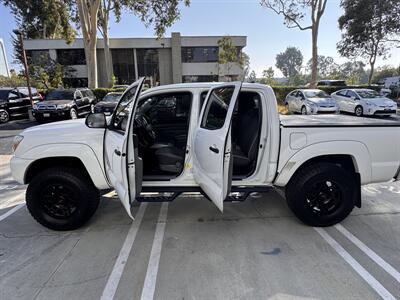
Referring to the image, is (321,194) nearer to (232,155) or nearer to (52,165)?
(232,155)

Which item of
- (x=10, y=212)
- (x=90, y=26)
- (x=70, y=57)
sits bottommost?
(x=10, y=212)

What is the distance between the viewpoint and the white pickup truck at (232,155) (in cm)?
315

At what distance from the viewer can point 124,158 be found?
261cm

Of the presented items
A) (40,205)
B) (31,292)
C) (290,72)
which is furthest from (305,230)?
(290,72)

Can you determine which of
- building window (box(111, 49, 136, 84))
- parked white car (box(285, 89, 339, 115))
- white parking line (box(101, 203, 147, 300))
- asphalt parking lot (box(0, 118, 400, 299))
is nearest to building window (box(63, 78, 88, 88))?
building window (box(111, 49, 136, 84))

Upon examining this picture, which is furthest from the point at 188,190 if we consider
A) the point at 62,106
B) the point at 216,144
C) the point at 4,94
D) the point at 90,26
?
the point at 90,26

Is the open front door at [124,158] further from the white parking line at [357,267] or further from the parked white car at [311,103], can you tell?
the parked white car at [311,103]

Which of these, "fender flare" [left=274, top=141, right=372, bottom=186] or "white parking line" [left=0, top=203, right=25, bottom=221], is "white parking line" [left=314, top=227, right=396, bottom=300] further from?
"white parking line" [left=0, top=203, right=25, bottom=221]

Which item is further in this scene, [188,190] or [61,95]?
[61,95]

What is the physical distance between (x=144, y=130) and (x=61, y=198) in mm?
1363

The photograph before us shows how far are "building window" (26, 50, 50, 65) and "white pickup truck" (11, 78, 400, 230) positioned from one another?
30603 mm

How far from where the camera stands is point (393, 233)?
10.6 feet

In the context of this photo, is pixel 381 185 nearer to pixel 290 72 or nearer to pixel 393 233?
pixel 393 233

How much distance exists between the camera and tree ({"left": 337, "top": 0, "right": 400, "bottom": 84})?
2247 centimetres
